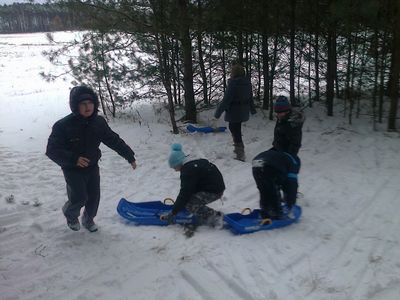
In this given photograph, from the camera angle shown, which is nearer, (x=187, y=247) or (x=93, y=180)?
(x=187, y=247)

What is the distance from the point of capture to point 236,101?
762 cm

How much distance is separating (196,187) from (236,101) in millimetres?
3075

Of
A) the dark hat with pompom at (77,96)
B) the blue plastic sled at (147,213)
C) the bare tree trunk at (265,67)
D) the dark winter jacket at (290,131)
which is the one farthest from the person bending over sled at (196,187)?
the bare tree trunk at (265,67)

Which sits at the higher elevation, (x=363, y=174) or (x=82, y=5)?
(x=82, y=5)

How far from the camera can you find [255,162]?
500 centimetres

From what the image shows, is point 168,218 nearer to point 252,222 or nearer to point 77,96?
point 252,222

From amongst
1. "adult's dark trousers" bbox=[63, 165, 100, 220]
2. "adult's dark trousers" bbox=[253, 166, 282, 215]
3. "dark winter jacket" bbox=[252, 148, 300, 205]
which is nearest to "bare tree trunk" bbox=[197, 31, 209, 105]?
"dark winter jacket" bbox=[252, 148, 300, 205]

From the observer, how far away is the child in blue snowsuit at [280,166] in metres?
4.96

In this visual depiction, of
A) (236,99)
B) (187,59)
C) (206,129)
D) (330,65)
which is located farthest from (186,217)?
(330,65)

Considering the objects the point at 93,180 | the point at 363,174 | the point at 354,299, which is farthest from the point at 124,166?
the point at 354,299

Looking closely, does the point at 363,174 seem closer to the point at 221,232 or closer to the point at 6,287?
the point at 221,232

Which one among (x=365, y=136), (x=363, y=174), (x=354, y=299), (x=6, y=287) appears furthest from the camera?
(x=365, y=136)

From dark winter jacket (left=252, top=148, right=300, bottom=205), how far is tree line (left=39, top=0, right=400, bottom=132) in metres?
4.86

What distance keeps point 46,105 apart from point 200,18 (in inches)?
347
